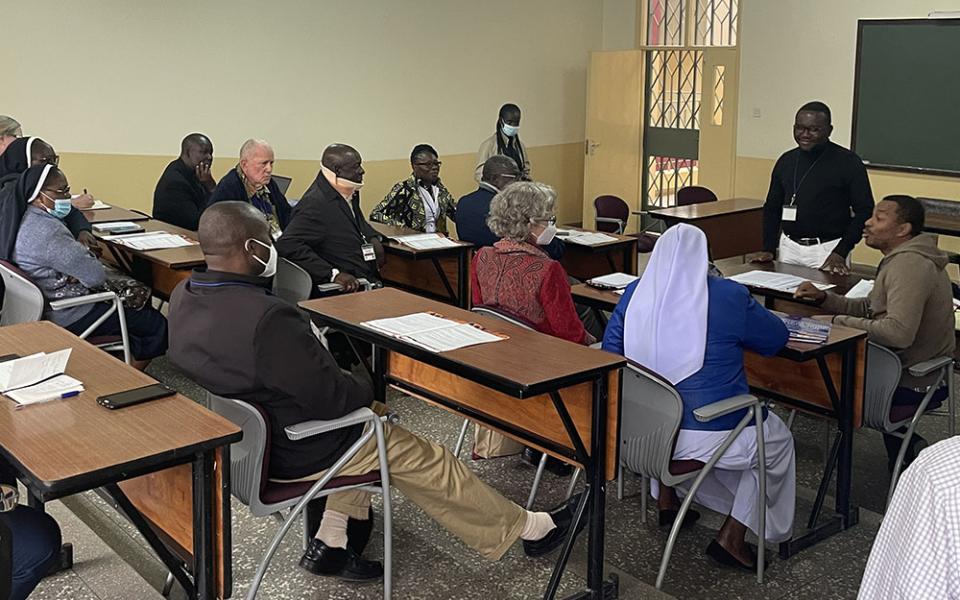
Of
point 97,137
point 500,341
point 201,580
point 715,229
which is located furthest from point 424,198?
point 201,580

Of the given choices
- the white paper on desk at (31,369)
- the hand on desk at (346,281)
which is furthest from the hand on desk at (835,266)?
the white paper on desk at (31,369)

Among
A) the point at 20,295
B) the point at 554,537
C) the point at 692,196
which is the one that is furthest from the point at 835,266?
the point at 20,295

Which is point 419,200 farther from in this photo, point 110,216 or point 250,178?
point 110,216

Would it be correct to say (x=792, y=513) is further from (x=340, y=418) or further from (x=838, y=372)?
(x=340, y=418)

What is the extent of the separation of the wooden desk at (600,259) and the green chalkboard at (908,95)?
11.0 feet

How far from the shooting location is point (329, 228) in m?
5.07

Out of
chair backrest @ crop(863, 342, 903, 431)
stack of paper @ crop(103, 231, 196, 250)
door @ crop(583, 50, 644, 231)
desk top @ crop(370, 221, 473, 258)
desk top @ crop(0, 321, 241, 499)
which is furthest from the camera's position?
door @ crop(583, 50, 644, 231)

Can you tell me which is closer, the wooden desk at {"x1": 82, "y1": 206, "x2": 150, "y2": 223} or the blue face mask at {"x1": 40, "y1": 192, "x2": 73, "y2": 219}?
the blue face mask at {"x1": 40, "y1": 192, "x2": 73, "y2": 219}

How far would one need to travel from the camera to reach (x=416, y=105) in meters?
9.50

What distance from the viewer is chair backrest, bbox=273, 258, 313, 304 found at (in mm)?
4957

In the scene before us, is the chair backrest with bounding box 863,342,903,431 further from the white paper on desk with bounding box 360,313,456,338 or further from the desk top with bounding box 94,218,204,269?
the desk top with bounding box 94,218,204,269

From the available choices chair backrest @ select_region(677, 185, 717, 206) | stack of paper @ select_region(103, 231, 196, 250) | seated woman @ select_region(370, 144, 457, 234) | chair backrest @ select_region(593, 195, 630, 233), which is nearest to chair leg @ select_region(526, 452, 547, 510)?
stack of paper @ select_region(103, 231, 196, 250)

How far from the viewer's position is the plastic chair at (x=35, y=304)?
441cm

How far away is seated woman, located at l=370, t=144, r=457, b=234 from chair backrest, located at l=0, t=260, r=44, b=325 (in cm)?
248
